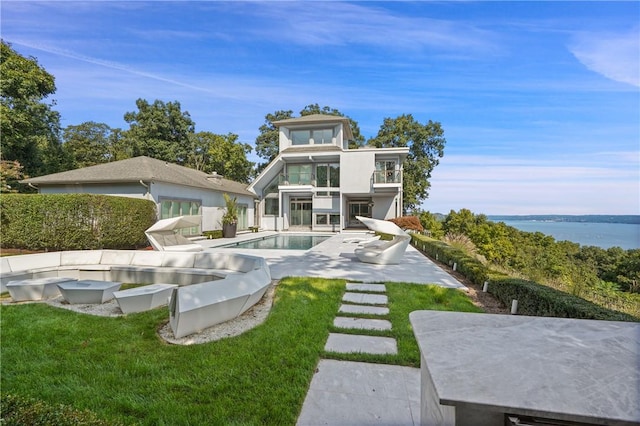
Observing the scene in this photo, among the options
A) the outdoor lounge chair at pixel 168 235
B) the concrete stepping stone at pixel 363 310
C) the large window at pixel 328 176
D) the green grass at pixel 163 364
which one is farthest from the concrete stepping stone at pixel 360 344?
the large window at pixel 328 176

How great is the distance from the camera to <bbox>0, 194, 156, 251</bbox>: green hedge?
40.8 feet

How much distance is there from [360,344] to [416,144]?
115 feet

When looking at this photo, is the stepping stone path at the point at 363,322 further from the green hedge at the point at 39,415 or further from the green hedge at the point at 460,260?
the green hedge at the point at 39,415

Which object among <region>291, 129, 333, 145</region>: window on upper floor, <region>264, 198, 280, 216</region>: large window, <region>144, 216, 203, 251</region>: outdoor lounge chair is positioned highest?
<region>291, 129, 333, 145</region>: window on upper floor

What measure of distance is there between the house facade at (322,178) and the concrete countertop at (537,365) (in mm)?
21760

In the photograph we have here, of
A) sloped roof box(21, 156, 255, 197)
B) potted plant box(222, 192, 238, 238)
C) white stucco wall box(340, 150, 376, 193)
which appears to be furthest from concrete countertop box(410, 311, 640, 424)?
white stucco wall box(340, 150, 376, 193)

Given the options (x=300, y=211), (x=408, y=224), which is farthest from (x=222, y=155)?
(x=408, y=224)

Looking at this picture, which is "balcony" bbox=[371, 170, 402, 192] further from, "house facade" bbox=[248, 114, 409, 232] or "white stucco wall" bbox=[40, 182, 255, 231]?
"white stucco wall" bbox=[40, 182, 255, 231]

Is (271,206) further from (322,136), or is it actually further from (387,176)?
(387,176)

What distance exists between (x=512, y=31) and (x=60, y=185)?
2014 centimetres

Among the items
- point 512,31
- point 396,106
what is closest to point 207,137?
point 396,106

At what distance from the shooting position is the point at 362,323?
5.10m

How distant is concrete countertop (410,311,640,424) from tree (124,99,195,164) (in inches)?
1530

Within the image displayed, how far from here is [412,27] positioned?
8.65m
